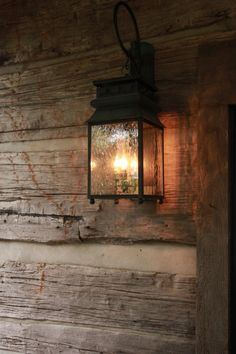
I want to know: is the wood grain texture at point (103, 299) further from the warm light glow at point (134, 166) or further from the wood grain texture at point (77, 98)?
the warm light glow at point (134, 166)

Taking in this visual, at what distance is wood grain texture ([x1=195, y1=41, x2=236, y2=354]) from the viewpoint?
1.44 m

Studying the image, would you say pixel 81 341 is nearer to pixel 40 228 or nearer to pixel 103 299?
pixel 103 299

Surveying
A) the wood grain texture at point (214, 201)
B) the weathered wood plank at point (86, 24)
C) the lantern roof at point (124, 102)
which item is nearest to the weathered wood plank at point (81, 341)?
the wood grain texture at point (214, 201)

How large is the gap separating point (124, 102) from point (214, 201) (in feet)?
1.34

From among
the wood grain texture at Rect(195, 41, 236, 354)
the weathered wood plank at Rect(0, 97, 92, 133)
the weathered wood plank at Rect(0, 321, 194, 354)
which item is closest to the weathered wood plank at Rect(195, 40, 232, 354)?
the wood grain texture at Rect(195, 41, 236, 354)

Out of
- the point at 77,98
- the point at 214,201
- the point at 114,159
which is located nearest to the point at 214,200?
the point at 214,201

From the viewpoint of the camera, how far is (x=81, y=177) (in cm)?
173

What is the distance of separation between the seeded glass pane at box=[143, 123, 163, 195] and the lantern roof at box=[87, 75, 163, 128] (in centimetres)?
3

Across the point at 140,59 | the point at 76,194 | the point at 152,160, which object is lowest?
the point at 76,194

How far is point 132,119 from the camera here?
4.67 ft

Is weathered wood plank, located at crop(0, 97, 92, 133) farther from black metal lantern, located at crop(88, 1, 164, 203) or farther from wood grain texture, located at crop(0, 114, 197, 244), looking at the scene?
black metal lantern, located at crop(88, 1, 164, 203)

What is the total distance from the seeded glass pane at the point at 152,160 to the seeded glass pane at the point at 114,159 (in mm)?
40

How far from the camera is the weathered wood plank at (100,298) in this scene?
5.02ft

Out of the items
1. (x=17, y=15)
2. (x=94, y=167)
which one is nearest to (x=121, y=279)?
(x=94, y=167)
